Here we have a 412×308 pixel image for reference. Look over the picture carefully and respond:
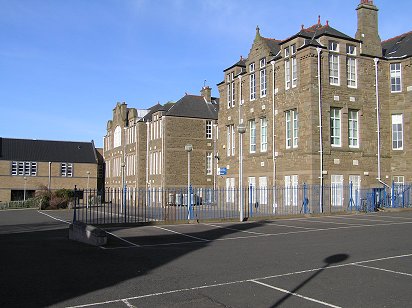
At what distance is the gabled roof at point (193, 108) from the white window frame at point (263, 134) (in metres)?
15.0

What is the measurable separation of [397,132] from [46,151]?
56116 mm

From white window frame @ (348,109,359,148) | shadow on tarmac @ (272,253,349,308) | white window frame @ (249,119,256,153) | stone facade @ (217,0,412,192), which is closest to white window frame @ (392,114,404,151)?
stone facade @ (217,0,412,192)

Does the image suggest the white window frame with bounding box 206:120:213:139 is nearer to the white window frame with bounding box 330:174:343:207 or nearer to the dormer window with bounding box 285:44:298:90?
the dormer window with bounding box 285:44:298:90

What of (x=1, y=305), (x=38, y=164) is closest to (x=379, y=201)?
(x=1, y=305)

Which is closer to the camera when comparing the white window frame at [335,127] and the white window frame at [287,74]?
the white window frame at [335,127]

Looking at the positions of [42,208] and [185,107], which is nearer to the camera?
[42,208]

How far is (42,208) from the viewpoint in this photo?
149ft

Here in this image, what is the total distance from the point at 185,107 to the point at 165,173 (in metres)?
7.71

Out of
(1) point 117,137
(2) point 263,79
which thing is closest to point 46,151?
(1) point 117,137

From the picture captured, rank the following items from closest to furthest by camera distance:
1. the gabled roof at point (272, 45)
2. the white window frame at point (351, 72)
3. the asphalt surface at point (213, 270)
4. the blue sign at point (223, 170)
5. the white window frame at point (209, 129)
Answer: the asphalt surface at point (213, 270) → the white window frame at point (351, 72) → the gabled roof at point (272, 45) → the blue sign at point (223, 170) → the white window frame at point (209, 129)

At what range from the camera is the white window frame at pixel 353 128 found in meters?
30.5

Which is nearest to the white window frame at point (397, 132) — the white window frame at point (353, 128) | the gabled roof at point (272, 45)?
the white window frame at point (353, 128)

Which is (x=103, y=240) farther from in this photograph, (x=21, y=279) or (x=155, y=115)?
(x=155, y=115)

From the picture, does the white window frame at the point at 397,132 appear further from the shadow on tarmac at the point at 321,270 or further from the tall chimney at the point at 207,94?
the tall chimney at the point at 207,94
